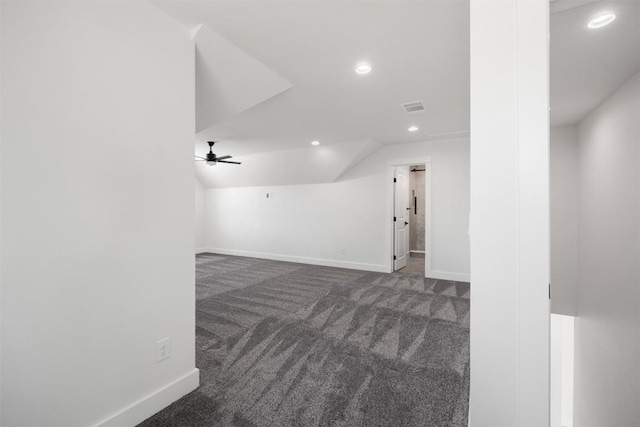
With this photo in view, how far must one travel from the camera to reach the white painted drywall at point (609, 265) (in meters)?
1.90

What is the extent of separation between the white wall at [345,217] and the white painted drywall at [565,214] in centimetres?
167

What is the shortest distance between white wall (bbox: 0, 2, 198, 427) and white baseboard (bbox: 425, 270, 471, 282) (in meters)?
4.27

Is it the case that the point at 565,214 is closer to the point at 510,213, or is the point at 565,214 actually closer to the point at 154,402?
the point at 510,213

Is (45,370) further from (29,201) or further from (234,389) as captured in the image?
(234,389)

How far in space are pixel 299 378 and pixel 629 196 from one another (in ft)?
8.88

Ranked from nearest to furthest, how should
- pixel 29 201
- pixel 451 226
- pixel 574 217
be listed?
pixel 29 201 → pixel 574 217 → pixel 451 226

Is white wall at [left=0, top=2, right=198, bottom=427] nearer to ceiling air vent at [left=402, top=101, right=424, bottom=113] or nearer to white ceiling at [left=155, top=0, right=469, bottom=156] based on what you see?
white ceiling at [left=155, top=0, right=469, bottom=156]

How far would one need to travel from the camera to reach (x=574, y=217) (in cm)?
297

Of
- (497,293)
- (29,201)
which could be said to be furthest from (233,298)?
(497,293)

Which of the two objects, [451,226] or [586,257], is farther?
[451,226]

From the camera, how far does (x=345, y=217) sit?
592 cm

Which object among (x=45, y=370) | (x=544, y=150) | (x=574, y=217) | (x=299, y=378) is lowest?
(x=299, y=378)

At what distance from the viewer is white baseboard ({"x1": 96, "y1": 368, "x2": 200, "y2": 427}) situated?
1505 mm

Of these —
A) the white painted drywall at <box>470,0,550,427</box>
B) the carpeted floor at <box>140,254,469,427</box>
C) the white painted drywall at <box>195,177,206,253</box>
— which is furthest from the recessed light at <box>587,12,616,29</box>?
the white painted drywall at <box>195,177,206,253</box>
